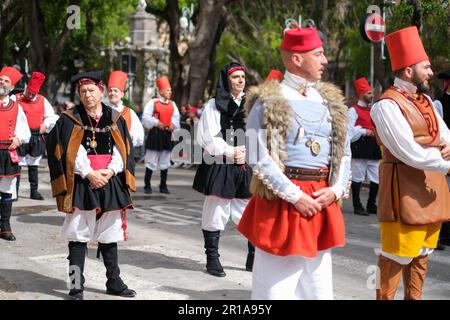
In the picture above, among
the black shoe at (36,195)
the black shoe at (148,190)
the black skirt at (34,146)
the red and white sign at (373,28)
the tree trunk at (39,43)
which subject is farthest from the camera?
the tree trunk at (39,43)

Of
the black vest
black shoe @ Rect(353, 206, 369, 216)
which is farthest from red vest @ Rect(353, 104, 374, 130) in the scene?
the black vest

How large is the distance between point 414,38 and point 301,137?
4.69ft

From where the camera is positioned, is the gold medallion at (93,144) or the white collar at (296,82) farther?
the gold medallion at (93,144)

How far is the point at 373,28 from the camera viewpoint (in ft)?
53.0

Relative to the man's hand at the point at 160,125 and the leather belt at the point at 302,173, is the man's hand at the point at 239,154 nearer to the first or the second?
the leather belt at the point at 302,173

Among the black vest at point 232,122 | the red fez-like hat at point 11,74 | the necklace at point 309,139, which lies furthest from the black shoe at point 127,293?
the red fez-like hat at point 11,74

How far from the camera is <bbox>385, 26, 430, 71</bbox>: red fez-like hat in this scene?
573 centimetres

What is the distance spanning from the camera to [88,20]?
33.5m

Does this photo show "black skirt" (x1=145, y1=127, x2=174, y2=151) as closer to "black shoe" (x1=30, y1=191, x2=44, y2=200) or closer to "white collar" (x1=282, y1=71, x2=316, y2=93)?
"black shoe" (x1=30, y1=191, x2=44, y2=200)

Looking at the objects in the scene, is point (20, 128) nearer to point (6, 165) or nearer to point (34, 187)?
point (6, 165)

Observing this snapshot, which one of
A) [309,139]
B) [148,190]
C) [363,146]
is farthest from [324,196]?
[148,190]

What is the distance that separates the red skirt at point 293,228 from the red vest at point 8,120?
490cm

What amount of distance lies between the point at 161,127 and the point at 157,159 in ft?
2.85

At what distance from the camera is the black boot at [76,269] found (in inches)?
250
